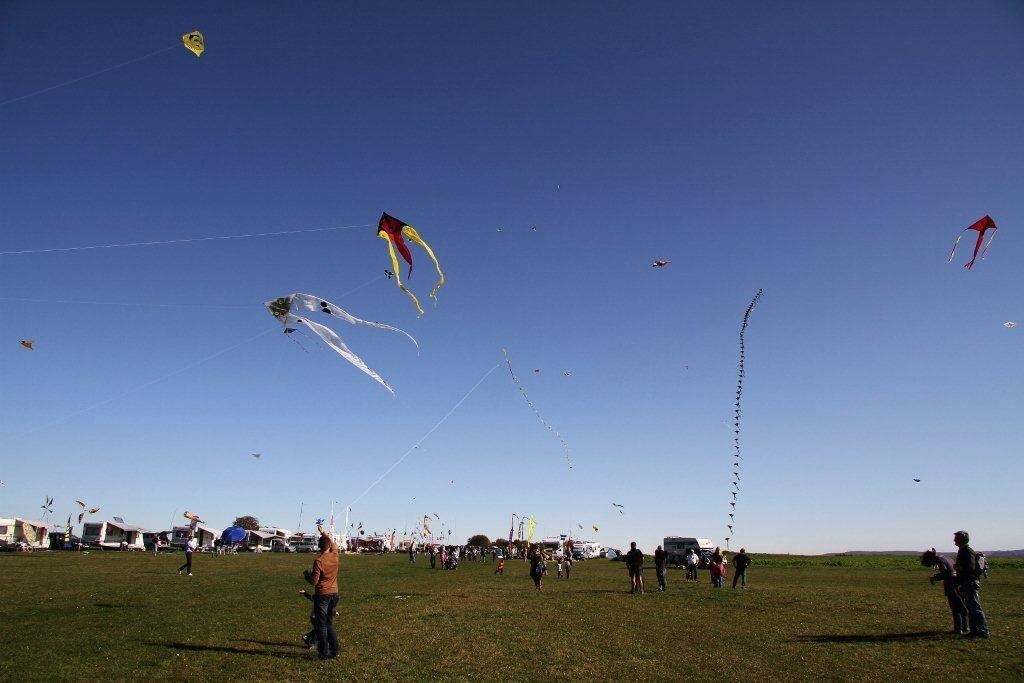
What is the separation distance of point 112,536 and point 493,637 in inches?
2688

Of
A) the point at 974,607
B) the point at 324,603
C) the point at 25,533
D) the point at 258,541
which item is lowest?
the point at 258,541

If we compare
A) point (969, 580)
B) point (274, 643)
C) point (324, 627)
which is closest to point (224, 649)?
point (274, 643)

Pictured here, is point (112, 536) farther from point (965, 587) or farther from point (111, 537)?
point (965, 587)

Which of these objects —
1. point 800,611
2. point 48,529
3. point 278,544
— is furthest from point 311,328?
point 278,544

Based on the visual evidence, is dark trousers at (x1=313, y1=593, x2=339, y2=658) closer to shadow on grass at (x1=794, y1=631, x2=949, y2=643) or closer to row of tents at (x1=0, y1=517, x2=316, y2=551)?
shadow on grass at (x1=794, y1=631, x2=949, y2=643)

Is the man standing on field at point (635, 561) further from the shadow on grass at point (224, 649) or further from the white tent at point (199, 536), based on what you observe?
the white tent at point (199, 536)

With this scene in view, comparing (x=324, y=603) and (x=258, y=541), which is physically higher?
(x=324, y=603)

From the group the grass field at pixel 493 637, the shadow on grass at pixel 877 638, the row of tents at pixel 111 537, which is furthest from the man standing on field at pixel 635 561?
the row of tents at pixel 111 537

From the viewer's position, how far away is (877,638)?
12.4 meters

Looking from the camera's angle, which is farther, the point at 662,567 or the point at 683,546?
the point at 683,546

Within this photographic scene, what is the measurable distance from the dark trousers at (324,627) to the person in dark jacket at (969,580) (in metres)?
11.5

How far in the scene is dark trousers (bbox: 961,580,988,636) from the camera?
12.1 metres

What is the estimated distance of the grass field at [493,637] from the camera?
9.41 m

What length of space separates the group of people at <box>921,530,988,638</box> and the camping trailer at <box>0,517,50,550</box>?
2648 inches
